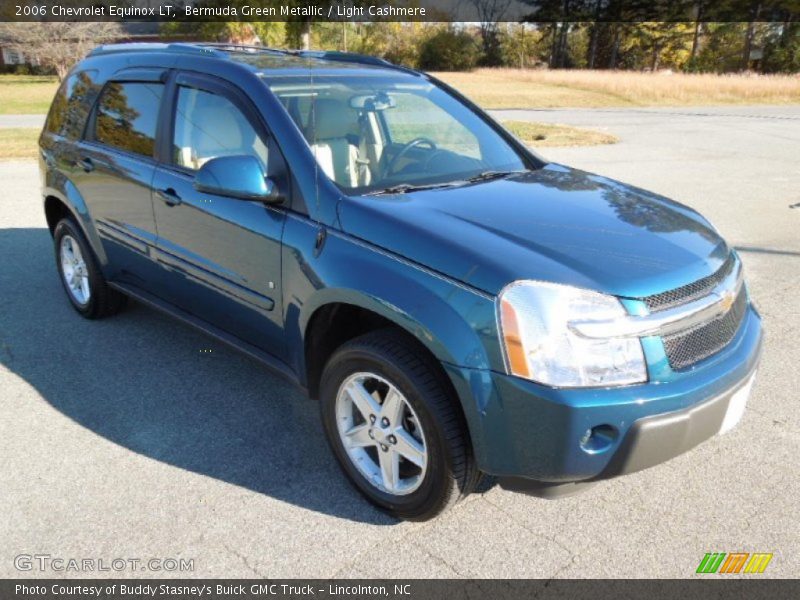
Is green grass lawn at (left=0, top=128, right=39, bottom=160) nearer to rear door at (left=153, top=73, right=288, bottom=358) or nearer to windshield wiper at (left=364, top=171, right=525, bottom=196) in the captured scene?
rear door at (left=153, top=73, right=288, bottom=358)

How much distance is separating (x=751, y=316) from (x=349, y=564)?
6.53 feet

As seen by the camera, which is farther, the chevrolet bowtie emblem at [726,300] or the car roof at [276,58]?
the car roof at [276,58]

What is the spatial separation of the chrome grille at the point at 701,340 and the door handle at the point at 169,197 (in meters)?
2.52

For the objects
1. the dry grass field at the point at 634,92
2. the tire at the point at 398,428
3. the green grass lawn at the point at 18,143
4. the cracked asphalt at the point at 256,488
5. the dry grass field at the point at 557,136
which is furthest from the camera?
the dry grass field at the point at 634,92

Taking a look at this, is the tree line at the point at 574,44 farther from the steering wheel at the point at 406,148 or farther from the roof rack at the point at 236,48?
the steering wheel at the point at 406,148

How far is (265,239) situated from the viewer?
10.3ft

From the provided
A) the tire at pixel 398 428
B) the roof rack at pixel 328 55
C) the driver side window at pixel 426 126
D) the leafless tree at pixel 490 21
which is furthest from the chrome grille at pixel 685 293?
the leafless tree at pixel 490 21

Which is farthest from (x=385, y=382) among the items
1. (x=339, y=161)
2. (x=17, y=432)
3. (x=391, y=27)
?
(x=391, y=27)

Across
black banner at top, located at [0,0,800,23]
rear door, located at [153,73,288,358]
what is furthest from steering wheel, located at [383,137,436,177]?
black banner at top, located at [0,0,800,23]

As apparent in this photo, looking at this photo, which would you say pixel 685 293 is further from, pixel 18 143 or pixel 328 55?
pixel 18 143

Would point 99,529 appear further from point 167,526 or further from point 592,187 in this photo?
point 592,187

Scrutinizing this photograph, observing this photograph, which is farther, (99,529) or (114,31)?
(114,31)

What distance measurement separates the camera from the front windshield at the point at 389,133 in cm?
326

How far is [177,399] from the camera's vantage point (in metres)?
3.81
